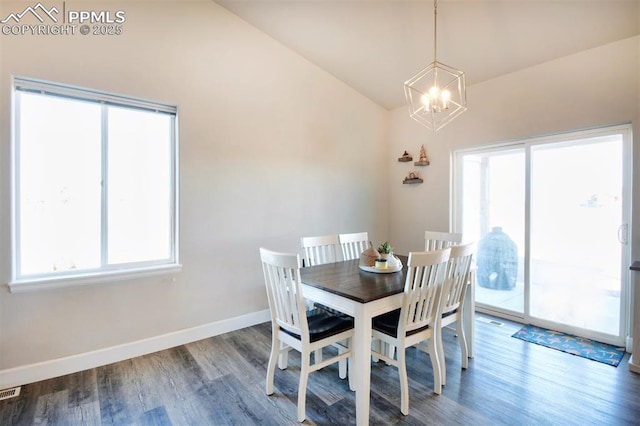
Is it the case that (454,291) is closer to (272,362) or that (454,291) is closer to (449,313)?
(449,313)

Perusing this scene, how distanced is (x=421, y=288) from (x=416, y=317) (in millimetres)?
212

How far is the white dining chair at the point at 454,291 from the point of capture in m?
2.17

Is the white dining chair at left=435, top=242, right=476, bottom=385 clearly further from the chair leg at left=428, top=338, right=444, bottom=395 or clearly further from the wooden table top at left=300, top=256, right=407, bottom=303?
A: the wooden table top at left=300, top=256, right=407, bottom=303

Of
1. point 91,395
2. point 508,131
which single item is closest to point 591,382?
point 508,131

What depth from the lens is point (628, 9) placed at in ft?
8.00

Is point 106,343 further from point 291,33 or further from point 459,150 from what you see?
point 459,150

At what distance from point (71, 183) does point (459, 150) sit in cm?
409

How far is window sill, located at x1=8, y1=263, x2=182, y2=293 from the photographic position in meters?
2.30

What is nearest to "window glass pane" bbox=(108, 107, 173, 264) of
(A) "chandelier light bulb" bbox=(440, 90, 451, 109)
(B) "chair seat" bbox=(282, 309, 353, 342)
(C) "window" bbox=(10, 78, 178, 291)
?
(C) "window" bbox=(10, 78, 178, 291)

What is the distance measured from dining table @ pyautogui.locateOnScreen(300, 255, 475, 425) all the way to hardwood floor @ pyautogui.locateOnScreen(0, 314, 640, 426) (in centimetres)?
33

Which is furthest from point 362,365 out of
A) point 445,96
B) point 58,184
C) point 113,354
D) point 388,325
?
point 58,184

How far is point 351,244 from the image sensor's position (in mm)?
3340

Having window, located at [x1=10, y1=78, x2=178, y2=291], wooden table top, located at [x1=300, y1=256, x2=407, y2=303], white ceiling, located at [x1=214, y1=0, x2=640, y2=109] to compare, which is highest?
white ceiling, located at [x1=214, y1=0, x2=640, y2=109]

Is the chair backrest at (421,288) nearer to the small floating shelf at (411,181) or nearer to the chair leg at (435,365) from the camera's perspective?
the chair leg at (435,365)
